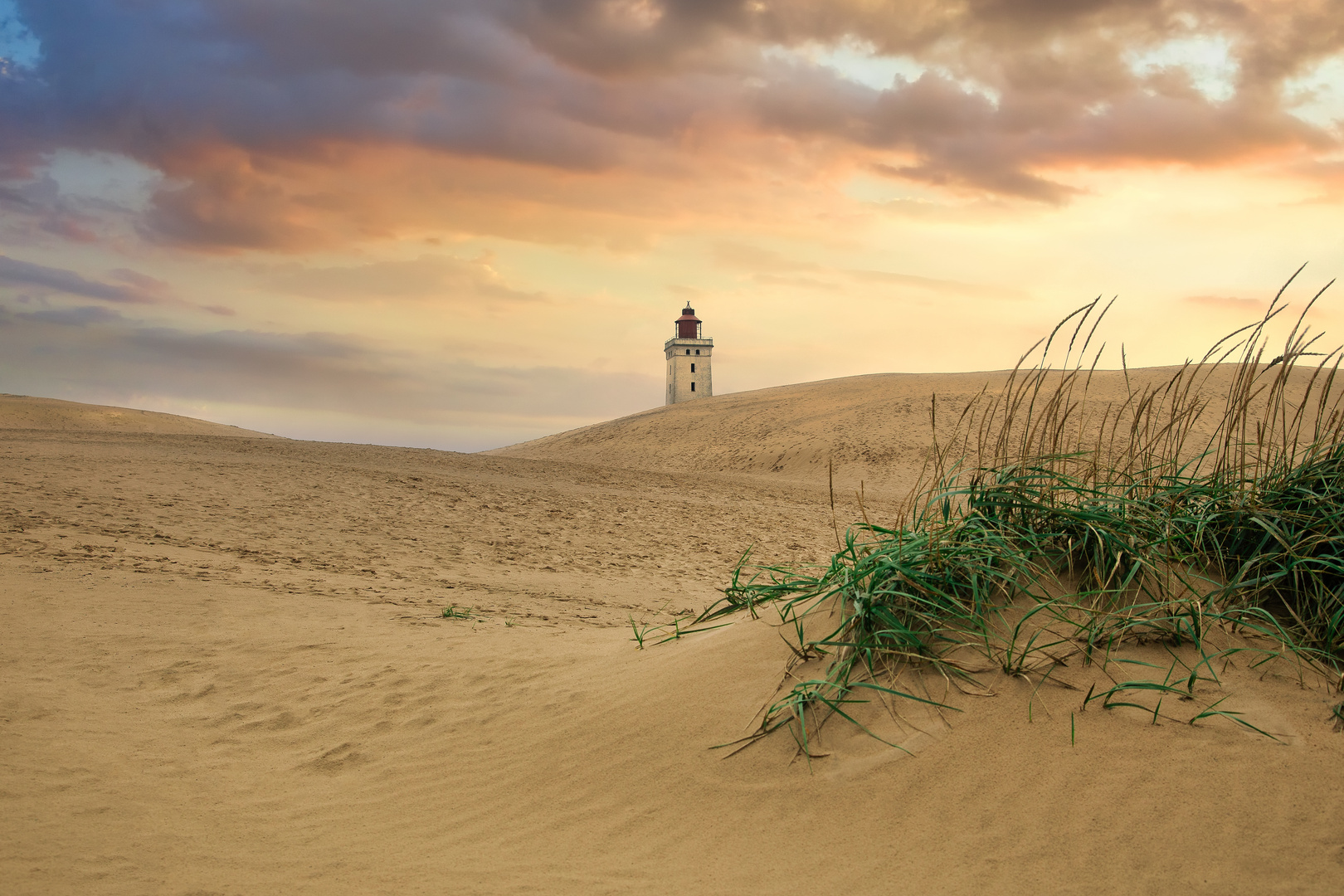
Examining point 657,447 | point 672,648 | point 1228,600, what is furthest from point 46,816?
point 657,447

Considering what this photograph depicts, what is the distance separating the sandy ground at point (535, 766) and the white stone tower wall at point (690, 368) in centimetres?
6047

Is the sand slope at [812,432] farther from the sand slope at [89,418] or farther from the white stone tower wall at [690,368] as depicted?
the white stone tower wall at [690,368]

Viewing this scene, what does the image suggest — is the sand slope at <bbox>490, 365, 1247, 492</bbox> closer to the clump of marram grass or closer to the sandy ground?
the sandy ground

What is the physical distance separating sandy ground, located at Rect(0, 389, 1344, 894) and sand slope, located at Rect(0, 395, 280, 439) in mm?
25750

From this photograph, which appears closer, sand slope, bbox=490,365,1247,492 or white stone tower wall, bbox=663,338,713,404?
sand slope, bbox=490,365,1247,492

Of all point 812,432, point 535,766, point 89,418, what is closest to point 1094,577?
point 535,766

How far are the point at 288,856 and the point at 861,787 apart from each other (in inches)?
86.5

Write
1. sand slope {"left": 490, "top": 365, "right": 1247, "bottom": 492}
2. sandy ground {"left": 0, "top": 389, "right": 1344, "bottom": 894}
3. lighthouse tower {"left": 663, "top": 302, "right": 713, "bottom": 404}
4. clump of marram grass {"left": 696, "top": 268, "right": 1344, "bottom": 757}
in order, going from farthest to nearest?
lighthouse tower {"left": 663, "top": 302, "right": 713, "bottom": 404}
sand slope {"left": 490, "top": 365, "right": 1247, "bottom": 492}
clump of marram grass {"left": 696, "top": 268, "right": 1344, "bottom": 757}
sandy ground {"left": 0, "top": 389, "right": 1344, "bottom": 894}

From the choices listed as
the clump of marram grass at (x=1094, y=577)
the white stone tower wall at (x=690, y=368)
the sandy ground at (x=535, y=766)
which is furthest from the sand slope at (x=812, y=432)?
the white stone tower wall at (x=690, y=368)

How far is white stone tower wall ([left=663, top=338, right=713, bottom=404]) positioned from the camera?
6838 centimetres

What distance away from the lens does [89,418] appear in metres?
31.8

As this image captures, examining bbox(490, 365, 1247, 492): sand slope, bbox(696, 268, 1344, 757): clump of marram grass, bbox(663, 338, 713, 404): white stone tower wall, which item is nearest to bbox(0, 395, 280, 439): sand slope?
bbox(490, 365, 1247, 492): sand slope

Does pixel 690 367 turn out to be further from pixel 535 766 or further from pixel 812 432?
pixel 535 766

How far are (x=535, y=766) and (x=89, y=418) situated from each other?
35361 mm
